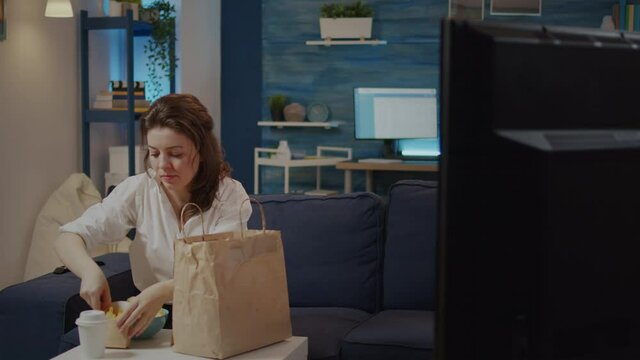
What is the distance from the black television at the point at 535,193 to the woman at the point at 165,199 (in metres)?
1.50

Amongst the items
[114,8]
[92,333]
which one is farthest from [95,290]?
[114,8]

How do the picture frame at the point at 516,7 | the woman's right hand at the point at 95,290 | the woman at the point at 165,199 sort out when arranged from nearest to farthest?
the woman's right hand at the point at 95,290
the woman at the point at 165,199
the picture frame at the point at 516,7

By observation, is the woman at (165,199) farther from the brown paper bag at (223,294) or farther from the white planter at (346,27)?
the white planter at (346,27)

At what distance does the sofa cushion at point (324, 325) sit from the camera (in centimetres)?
246

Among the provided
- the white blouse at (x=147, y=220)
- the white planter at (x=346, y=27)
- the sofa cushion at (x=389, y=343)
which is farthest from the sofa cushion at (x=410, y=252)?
the white planter at (x=346, y=27)

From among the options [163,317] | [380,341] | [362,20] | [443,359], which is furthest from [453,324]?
[362,20]

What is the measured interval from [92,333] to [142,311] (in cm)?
15

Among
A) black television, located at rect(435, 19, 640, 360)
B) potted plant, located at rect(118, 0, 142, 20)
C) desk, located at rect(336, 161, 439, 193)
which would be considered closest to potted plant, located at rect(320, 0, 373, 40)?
desk, located at rect(336, 161, 439, 193)

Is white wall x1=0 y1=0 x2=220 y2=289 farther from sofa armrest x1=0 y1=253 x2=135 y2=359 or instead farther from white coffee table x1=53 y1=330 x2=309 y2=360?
white coffee table x1=53 y1=330 x2=309 y2=360

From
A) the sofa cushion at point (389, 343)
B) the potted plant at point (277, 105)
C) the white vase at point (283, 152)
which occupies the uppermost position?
the potted plant at point (277, 105)

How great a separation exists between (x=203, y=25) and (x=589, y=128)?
558 cm

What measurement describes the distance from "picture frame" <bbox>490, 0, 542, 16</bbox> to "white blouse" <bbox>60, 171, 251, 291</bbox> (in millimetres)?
4035

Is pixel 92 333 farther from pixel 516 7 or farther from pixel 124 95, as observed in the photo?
pixel 516 7

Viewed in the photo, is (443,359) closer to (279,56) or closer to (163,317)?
(163,317)
